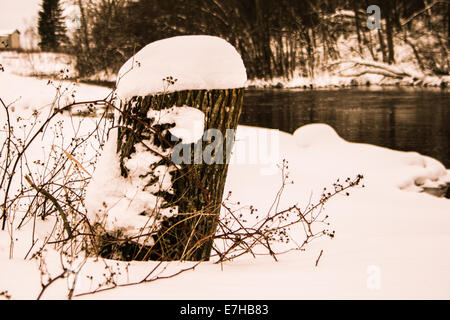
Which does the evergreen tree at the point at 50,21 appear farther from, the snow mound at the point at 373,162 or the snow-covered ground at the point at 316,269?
the snow-covered ground at the point at 316,269

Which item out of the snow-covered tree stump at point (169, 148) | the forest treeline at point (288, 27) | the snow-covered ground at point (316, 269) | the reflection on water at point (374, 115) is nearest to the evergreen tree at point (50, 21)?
the forest treeline at point (288, 27)

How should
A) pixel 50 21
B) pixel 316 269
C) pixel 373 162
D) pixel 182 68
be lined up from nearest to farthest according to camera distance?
pixel 316 269 → pixel 182 68 → pixel 373 162 → pixel 50 21

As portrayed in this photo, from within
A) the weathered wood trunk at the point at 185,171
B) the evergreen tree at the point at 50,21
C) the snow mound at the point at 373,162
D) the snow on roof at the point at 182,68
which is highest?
the evergreen tree at the point at 50,21

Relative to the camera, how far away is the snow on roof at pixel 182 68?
2072 mm

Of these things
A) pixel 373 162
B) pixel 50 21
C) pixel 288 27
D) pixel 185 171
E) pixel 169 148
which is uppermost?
pixel 288 27

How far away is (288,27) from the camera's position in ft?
93.9

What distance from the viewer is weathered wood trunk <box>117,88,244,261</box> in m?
2.08

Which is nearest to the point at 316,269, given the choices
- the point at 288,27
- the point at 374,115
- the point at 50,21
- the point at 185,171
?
the point at 185,171

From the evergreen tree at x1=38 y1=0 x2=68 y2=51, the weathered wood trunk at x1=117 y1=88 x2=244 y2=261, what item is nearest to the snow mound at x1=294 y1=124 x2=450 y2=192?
the weathered wood trunk at x1=117 y1=88 x2=244 y2=261

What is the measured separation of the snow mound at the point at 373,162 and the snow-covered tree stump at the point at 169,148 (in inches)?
202

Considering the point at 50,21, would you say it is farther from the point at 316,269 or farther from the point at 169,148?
the point at 316,269

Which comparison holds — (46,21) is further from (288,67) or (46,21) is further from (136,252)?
(136,252)

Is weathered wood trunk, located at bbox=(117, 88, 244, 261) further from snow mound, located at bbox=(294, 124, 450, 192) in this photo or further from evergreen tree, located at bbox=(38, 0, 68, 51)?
evergreen tree, located at bbox=(38, 0, 68, 51)

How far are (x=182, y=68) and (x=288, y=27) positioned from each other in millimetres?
28372
